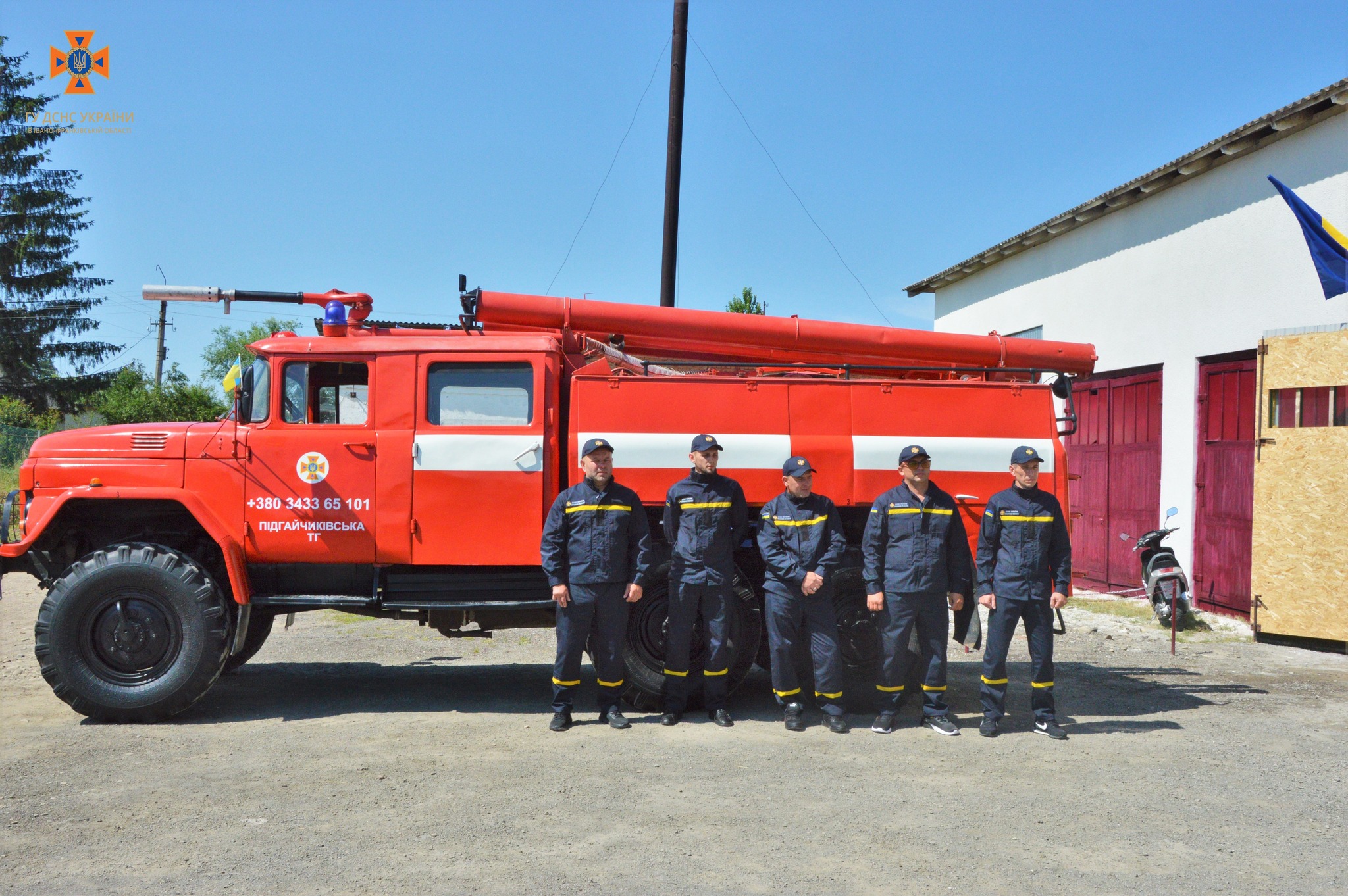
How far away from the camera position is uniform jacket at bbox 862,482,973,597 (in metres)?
6.39

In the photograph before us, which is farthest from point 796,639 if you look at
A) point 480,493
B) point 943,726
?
point 480,493

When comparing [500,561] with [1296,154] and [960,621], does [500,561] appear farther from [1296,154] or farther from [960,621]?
[1296,154]

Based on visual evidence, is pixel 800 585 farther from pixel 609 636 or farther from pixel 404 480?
pixel 404 480

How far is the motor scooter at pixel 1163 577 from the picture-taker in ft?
36.2

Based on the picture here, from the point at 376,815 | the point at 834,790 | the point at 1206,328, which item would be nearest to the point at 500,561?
the point at 376,815

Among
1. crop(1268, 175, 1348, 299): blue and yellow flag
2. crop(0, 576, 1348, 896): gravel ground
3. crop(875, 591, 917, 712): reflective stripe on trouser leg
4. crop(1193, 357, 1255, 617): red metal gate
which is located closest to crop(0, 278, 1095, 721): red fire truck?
crop(875, 591, 917, 712): reflective stripe on trouser leg

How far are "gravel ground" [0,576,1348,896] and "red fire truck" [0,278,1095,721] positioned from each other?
612 millimetres

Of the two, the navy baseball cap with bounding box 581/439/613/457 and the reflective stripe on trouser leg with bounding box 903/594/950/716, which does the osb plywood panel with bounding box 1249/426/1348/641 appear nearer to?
the reflective stripe on trouser leg with bounding box 903/594/950/716

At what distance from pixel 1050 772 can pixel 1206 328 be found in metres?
7.77

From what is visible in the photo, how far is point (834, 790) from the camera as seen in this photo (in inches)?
205

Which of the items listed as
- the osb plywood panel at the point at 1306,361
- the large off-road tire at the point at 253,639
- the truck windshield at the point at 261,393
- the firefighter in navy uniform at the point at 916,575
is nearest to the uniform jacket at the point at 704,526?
the firefighter in navy uniform at the point at 916,575

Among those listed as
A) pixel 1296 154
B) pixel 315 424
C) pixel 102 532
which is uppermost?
pixel 1296 154

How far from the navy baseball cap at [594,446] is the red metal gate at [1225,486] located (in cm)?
747

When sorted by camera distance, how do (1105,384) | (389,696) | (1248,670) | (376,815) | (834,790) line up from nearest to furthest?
(376,815)
(834,790)
(389,696)
(1248,670)
(1105,384)
